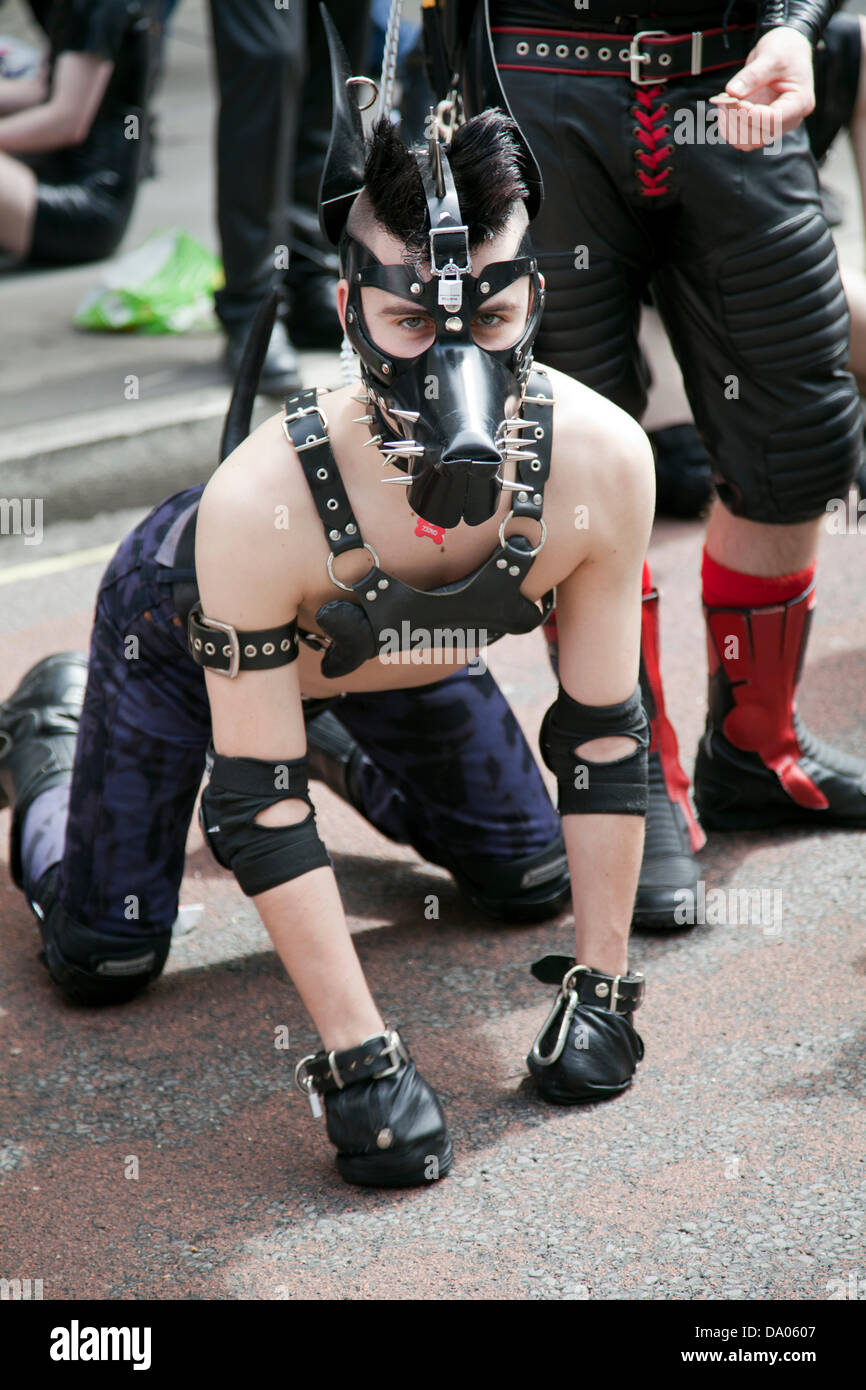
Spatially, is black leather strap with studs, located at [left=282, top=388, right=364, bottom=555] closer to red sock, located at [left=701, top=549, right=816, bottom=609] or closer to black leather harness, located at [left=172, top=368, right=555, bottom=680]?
black leather harness, located at [left=172, top=368, right=555, bottom=680]

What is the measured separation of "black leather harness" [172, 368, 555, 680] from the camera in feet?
6.93

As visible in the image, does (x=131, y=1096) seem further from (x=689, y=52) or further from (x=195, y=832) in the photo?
(x=689, y=52)

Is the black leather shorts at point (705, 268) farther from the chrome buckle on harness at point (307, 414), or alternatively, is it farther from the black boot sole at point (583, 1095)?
the black boot sole at point (583, 1095)

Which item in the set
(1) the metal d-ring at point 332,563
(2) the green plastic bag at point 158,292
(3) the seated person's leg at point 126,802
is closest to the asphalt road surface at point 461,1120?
(3) the seated person's leg at point 126,802

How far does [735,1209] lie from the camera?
2152 millimetres

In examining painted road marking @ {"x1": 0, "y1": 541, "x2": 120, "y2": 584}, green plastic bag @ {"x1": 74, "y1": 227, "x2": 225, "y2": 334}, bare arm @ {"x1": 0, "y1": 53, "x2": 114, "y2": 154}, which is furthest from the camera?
bare arm @ {"x1": 0, "y1": 53, "x2": 114, "y2": 154}

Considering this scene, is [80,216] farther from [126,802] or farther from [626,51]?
[126,802]

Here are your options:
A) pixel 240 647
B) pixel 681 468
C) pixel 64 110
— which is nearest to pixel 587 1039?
pixel 240 647

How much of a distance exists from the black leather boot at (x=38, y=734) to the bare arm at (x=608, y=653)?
111 centimetres

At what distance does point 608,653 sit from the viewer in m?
2.31

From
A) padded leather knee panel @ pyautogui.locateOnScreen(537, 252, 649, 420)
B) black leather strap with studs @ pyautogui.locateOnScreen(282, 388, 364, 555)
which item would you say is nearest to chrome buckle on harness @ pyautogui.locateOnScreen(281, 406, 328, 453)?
black leather strap with studs @ pyautogui.locateOnScreen(282, 388, 364, 555)

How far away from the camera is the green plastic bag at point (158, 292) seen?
600 centimetres

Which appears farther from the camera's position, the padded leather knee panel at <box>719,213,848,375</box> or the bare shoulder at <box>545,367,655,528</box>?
the padded leather knee panel at <box>719,213,848,375</box>
